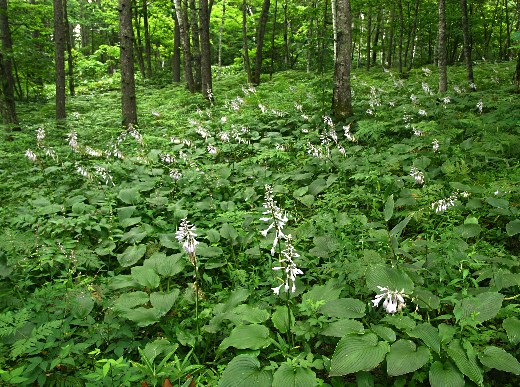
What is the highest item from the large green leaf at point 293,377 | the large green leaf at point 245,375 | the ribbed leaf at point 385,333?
the ribbed leaf at point 385,333

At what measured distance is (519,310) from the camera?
9.29ft

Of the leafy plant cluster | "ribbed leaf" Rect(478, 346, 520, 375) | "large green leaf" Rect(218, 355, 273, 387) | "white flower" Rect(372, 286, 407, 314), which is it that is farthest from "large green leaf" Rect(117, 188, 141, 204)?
"ribbed leaf" Rect(478, 346, 520, 375)

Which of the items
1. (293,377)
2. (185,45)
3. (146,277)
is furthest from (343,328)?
(185,45)

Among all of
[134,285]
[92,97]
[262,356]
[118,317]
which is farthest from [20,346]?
[92,97]

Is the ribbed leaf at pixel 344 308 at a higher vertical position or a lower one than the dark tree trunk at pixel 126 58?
lower

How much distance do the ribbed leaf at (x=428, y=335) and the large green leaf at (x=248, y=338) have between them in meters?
1.17

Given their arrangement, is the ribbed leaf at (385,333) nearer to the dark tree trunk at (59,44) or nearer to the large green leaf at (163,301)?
the large green leaf at (163,301)

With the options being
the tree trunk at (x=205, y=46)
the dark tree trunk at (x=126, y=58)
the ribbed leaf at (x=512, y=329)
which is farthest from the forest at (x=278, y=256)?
the tree trunk at (x=205, y=46)

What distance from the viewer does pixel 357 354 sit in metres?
2.63

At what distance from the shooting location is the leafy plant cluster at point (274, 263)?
2.74 metres

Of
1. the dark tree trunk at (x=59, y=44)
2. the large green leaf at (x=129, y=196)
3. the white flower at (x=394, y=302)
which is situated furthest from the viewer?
the dark tree trunk at (x=59, y=44)

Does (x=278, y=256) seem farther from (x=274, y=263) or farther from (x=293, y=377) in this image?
(x=293, y=377)

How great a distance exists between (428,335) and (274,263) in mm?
2014

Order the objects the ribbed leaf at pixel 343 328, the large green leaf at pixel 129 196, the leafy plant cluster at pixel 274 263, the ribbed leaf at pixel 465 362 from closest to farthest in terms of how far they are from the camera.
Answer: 1. the ribbed leaf at pixel 465 362
2. the leafy plant cluster at pixel 274 263
3. the ribbed leaf at pixel 343 328
4. the large green leaf at pixel 129 196
